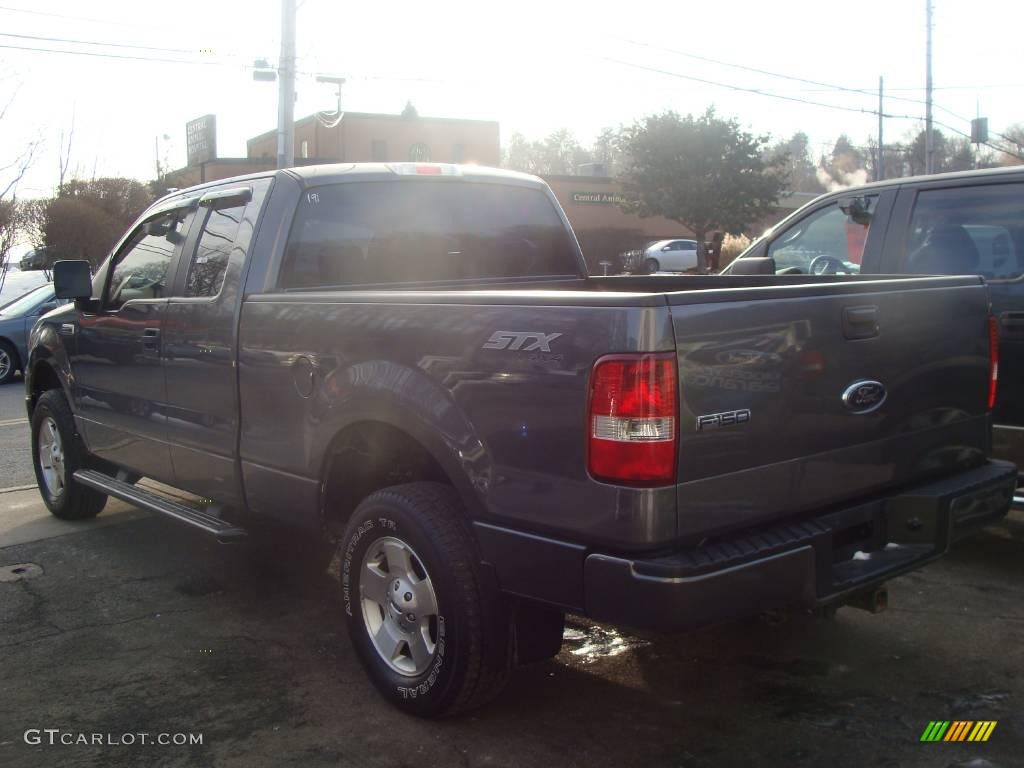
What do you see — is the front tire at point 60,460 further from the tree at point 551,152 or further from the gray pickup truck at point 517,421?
the tree at point 551,152

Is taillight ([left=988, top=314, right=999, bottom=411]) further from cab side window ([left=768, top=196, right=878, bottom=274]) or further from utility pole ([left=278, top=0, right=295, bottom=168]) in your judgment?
utility pole ([left=278, top=0, right=295, bottom=168])

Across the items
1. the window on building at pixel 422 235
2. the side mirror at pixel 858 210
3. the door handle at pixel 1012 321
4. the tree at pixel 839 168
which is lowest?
the door handle at pixel 1012 321

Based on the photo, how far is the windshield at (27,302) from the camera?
1571cm

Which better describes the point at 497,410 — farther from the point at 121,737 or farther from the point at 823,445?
the point at 121,737

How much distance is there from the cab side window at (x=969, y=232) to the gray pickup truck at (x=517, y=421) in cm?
140

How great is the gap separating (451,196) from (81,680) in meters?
2.81

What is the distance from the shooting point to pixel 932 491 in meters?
3.70

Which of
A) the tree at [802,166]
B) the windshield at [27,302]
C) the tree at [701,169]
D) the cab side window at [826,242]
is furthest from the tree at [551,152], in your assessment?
the cab side window at [826,242]

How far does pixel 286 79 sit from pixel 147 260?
44.8 ft

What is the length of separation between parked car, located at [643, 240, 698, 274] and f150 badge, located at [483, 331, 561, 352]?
37.2 meters

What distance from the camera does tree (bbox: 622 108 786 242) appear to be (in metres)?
40.0

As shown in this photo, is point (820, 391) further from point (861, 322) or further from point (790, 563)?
point (790, 563)

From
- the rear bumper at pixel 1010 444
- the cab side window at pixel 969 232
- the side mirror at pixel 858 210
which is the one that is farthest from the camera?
the side mirror at pixel 858 210

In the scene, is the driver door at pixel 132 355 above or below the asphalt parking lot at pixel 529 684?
above
